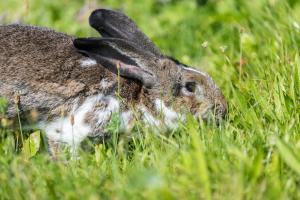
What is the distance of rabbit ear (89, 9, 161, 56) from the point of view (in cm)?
562

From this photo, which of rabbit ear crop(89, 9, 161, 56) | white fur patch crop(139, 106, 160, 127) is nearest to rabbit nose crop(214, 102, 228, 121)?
white fur patch crop(139, 106, 160, 127)

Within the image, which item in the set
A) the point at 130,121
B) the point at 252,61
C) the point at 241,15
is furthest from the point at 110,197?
the point at 241,15

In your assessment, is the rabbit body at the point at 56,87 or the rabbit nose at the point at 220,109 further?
the rabbit nose at the point at 220,109

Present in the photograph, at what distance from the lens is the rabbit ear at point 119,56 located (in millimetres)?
5082

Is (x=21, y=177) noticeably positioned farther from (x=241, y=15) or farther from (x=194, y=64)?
(x=241, y=15)

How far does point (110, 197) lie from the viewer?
3467 millimetres

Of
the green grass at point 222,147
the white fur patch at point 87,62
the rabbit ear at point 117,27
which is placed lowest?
the green grass at point 222,147

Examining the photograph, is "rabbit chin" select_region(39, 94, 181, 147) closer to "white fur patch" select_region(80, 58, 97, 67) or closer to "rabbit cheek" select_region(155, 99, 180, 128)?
"rabbit cheek" select_region(155, 99, 180, 128)

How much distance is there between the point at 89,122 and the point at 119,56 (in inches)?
21.9

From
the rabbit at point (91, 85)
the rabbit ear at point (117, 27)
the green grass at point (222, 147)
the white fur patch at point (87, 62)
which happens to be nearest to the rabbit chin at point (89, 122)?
the rabbit at point (91, 85)

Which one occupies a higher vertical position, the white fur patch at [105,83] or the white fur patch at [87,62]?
the white fur patch at [87,62]

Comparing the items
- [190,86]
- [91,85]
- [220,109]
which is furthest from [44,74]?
[220,109]

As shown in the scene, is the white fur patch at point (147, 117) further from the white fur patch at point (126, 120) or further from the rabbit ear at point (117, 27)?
the rabbit ear at point (117, 27)

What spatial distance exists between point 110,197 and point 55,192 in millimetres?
291
